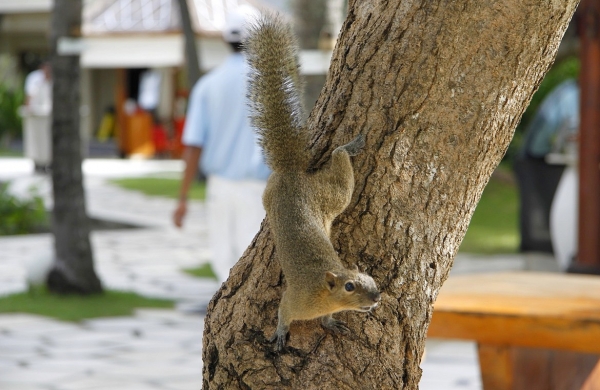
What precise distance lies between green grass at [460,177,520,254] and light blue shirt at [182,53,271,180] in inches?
Result: 183

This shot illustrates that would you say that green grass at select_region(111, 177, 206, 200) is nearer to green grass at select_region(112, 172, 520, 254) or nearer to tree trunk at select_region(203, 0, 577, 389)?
green grass at select_region(112, 172, 520, 254)

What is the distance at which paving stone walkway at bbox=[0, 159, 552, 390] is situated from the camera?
5.06 meters

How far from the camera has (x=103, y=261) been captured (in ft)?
29.7

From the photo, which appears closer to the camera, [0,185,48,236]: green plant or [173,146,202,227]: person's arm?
[173,146,202,227]: person's arm

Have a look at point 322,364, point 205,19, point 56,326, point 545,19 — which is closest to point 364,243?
point 322,364

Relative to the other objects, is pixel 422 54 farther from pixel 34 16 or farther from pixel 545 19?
pixel 34 16

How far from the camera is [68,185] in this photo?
7082mm

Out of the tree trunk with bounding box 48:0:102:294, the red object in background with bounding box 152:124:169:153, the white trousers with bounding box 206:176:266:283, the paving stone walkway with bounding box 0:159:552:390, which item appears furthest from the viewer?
the red object in background with bounding box 152:124:169:153

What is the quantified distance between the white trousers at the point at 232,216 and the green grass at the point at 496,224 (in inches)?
175

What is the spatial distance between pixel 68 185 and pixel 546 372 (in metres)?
4.20

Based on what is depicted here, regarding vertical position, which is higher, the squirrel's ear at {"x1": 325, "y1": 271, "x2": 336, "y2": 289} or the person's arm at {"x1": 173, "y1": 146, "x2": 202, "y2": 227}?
the squirrel's ear at {"x1": 325, "y1": 271, "x2": 336, "y2": 289}

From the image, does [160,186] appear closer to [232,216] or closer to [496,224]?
[496,224]

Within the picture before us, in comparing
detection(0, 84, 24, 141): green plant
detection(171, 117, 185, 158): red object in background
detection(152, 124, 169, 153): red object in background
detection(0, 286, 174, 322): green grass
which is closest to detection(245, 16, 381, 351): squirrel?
detection(0, 286, 174, 322): green grass

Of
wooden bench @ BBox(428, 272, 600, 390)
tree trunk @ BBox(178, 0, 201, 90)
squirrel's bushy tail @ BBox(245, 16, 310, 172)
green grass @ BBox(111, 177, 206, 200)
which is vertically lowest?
green grass @ BBox(111, 177, 206, 200)
